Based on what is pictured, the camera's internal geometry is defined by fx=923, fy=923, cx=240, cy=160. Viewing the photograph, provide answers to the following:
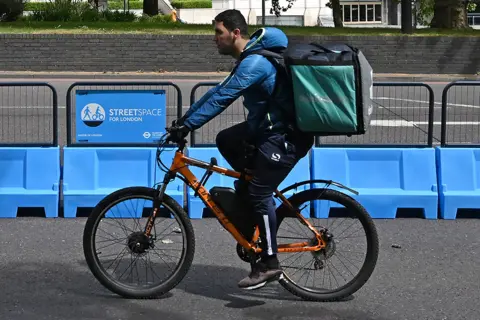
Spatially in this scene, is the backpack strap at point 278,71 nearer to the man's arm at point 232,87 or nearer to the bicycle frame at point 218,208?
the man's arm at point 232,87

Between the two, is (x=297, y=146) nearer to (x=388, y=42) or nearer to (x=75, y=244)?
A: (x=75, y=244)

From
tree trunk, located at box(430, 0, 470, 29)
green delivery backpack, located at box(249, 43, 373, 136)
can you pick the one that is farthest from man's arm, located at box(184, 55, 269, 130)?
tree trunk, located at box(430, 0, 470, 29)

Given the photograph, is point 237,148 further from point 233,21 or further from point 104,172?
point 104,172

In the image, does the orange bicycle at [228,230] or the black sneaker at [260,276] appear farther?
A: the orange bicycle at [228,230]

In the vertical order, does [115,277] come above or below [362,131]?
below

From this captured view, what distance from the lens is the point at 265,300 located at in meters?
6.19

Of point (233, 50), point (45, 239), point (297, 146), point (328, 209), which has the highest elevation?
point (233, 50)

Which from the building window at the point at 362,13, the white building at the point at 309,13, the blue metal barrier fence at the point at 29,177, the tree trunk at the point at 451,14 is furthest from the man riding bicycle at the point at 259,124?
the building window at the point at 362,13

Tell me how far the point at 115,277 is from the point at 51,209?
8.30ft

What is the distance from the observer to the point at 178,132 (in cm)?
584

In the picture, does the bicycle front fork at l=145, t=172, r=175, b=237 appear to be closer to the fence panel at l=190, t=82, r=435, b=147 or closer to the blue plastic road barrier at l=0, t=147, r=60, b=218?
the blue plastic road barrier at l=0, t=147, r=60, b=218

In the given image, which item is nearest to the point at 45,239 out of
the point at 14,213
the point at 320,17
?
the point at 14,213

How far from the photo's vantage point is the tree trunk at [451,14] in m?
30.3

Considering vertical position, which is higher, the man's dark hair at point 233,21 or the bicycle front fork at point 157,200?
the man's dark hair at point 233,21
